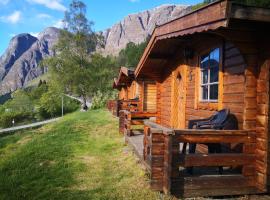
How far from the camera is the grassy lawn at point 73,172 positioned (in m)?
5.50

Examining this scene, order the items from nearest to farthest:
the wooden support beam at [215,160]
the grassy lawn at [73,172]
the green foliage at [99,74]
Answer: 1. the wooden support beam at [215,160]
2. the grassy lawn at [73,172]
3. the green foliage at [99,74]

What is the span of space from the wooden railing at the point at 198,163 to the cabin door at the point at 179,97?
3569 millimetres

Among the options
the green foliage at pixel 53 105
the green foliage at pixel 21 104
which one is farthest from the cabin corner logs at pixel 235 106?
the green foliage at pixel 21 104

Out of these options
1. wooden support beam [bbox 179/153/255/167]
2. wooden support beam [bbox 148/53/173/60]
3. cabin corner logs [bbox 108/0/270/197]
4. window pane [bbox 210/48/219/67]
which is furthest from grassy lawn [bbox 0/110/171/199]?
wooden support beam [bbox 148/53/173/60]

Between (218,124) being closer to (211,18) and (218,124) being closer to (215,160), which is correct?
(215,160)

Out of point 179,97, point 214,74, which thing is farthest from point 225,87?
point 179,97

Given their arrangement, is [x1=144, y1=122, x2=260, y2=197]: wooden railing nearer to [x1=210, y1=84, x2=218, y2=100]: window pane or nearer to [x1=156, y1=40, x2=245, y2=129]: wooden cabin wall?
[x1=156, y1=40, x2=245, y2=129]: wooden cabin wall

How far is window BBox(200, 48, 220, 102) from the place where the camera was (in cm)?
685

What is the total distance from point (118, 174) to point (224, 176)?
93.5 inches

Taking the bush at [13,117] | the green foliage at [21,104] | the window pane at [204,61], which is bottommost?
the bush at [13,117]

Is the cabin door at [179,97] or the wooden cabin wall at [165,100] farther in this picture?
the wooden cabin wall at [165,100]

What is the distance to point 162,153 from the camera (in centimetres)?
524

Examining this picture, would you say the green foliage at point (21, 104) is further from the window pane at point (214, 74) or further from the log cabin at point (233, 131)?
the log cabin at point (233, 131)

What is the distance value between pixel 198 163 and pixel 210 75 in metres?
2.73
